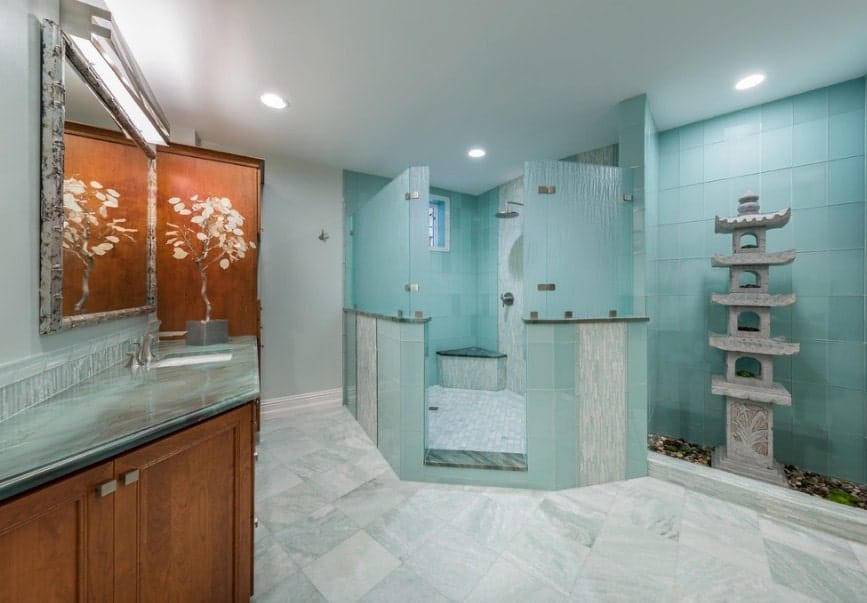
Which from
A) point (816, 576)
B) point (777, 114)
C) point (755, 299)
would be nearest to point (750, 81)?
point (777, 114)

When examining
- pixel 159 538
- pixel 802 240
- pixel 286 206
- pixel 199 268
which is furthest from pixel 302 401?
pixel 802 240

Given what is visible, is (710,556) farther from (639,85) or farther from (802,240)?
(639,85)

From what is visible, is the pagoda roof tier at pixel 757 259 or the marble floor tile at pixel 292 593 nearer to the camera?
the marble floor tile at pixel 292 593

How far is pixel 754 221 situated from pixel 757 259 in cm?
23

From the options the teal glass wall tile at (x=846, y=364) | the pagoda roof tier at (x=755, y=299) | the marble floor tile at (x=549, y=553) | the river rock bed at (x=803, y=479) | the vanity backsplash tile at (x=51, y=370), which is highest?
the pagoda roof tier at (x=755, y=299)

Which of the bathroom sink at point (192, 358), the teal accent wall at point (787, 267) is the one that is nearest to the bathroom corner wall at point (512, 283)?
the teal accent wall at point (787, 267)

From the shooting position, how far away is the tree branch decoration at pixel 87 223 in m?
1.13

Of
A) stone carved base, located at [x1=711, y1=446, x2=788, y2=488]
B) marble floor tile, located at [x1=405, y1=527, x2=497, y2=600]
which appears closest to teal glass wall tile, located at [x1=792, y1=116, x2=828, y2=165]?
stone carved base, located at [x1=711, y1=446, x2=788, y2=488]

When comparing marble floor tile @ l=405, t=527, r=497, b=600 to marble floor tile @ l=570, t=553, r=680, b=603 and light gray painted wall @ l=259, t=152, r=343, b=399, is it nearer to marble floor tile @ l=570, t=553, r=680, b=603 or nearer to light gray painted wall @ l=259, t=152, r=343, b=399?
marble floor tile @ l=570, t=553, r=680, b=603

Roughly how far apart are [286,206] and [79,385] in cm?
227

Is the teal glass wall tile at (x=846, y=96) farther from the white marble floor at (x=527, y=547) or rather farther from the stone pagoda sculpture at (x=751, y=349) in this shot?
the white marble floor at (x=527, y=547)

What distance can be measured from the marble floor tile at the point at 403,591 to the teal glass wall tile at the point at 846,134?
10.5ft

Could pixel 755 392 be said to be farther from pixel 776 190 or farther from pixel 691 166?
pixel 691 166

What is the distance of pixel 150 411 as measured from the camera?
0.89m
